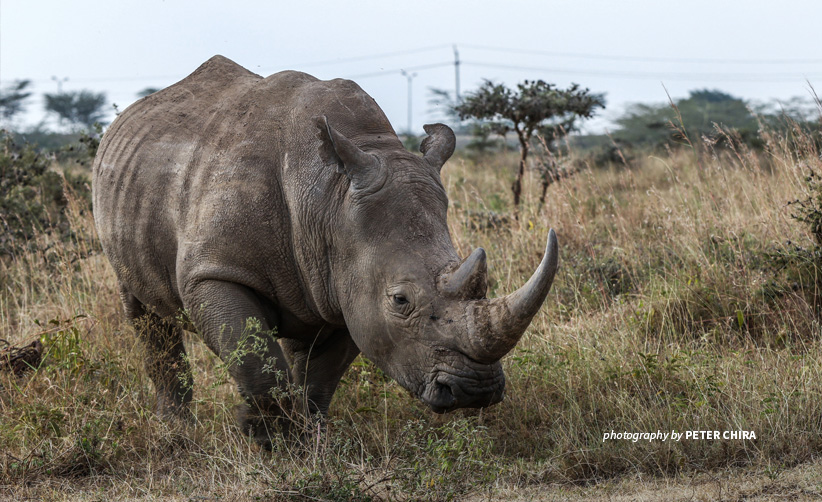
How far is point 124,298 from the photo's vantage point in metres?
5.61

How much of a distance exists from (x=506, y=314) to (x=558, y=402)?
66.3 inches

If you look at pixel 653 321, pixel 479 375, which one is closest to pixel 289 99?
pixel 479 375

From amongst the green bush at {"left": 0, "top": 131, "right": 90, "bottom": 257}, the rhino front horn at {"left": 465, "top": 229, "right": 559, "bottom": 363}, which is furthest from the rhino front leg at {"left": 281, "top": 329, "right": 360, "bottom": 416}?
the green bush at {"left": 0, "top": 131, "right": 90, "bottom": 257}

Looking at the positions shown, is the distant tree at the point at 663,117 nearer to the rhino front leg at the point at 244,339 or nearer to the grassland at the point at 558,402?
the grassland at the point at 558,402

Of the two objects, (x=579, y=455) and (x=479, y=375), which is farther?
(x=579, y=455)

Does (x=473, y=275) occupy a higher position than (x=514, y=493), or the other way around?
(x=473, y=275)

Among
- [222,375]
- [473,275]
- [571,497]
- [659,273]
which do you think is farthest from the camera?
[659,273]

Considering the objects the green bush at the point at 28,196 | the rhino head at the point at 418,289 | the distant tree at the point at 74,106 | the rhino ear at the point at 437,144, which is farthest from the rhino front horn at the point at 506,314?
the distant tree at the point at 74,106

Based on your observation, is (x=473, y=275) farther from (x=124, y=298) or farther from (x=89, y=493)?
(x=124, y=298)

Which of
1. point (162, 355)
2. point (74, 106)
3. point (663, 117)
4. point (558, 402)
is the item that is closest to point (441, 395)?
point (558, 402)

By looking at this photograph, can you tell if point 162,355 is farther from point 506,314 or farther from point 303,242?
point 506,314

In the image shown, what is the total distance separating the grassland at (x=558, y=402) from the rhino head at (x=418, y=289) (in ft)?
1.21

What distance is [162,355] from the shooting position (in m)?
5.36

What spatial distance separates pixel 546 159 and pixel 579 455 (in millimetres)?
5728
